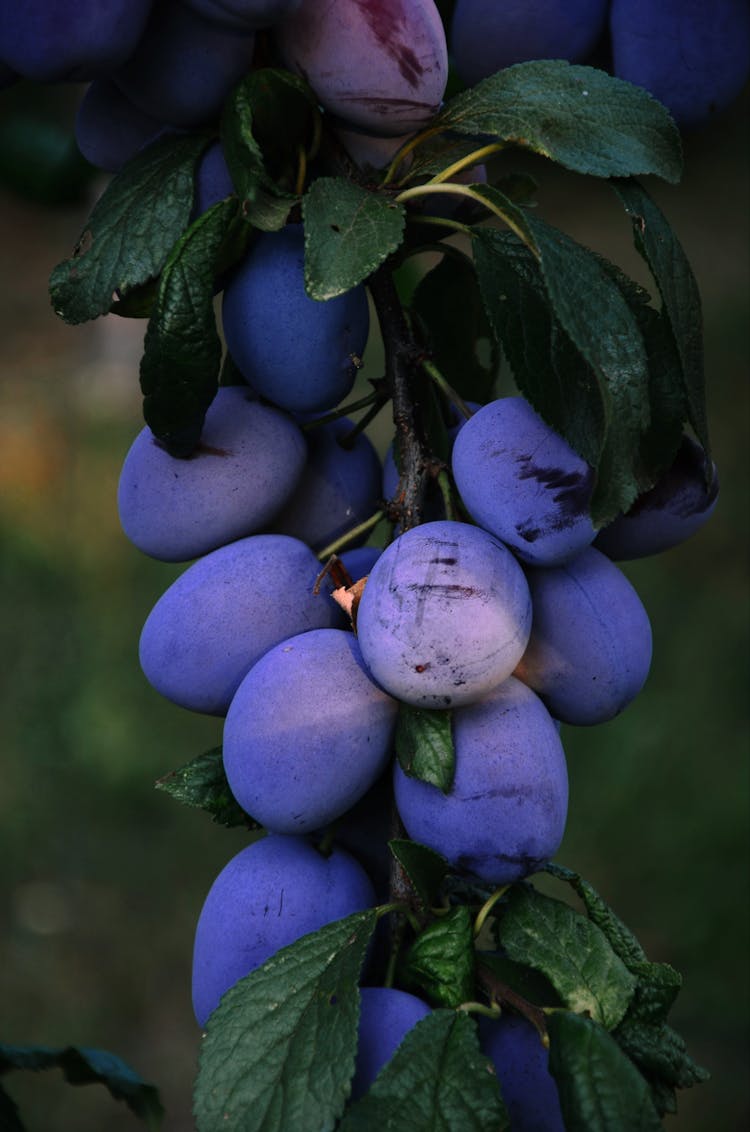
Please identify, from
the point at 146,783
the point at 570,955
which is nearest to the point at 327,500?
the point at 570,955

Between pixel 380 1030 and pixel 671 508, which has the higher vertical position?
pixel 671 508

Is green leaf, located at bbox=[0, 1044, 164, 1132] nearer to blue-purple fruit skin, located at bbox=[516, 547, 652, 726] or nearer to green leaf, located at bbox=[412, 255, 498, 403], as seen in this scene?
blue-purple fruit skin, located at bbox=[516, 547, 652, 726]

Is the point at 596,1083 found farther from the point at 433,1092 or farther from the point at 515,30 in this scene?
the point at 515,30

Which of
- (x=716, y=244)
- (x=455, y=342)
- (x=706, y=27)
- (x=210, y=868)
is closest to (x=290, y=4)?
(x=455, y=342)

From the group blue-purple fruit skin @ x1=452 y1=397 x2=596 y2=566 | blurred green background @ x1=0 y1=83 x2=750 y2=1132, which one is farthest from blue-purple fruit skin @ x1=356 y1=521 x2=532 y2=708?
blurred green background @ x1=0 y1=83 x2=750 y2=1132

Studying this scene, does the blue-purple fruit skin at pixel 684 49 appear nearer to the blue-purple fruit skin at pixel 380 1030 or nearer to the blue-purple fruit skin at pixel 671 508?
the blue-purple fruit skin at pixel 671 508

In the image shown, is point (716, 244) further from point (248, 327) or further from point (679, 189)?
point (248, 327)
